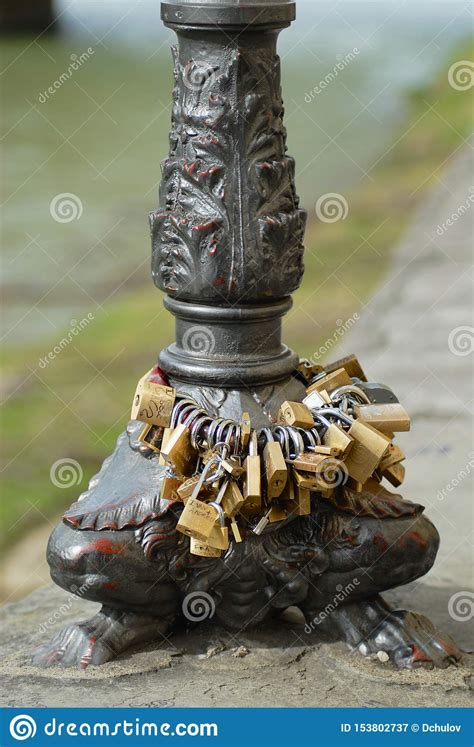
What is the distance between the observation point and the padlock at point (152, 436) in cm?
315

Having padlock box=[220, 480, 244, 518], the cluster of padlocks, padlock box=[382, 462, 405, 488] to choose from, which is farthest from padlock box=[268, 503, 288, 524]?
padlock box=[382, 462, 405, 488]

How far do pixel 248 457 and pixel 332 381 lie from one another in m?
0.41

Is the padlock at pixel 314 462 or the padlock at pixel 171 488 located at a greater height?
the padlock at pixel 314 462

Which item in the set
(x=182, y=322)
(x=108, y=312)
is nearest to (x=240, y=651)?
(x=182, y=322)

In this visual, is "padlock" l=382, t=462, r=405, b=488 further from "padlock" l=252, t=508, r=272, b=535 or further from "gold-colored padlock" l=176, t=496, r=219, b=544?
"gold-colored padlock" l=176, t=496, r=219, b=544

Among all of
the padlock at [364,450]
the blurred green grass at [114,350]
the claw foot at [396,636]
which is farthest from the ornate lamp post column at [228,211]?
the blurred green grass at [114,350]

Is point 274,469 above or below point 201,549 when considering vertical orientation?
above

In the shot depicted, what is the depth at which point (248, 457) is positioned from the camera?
9.96ft

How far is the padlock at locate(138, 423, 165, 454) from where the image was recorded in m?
3.15

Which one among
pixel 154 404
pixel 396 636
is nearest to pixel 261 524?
pixel 154 404

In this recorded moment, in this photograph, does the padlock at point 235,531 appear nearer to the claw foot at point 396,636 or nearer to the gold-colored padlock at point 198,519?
the gold-colored padlock at point 198,519

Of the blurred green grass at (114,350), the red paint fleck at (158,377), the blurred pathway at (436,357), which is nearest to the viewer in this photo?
the red paint fleck at (158,377)

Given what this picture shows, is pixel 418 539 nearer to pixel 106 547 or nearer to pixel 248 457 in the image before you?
pixel 248 457

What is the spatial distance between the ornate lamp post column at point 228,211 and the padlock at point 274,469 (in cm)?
13
